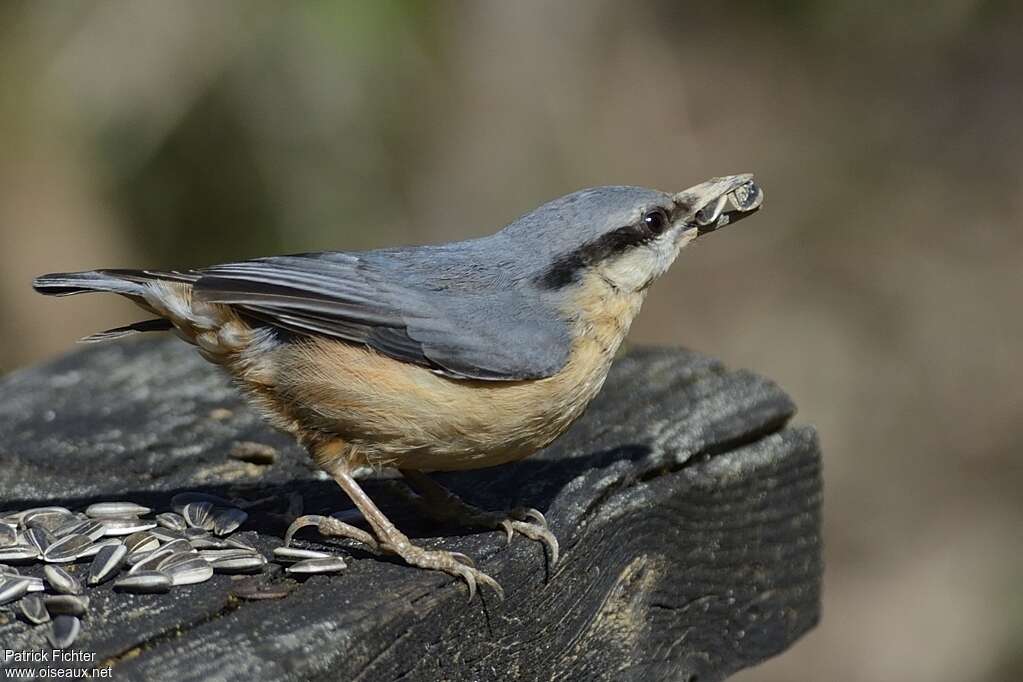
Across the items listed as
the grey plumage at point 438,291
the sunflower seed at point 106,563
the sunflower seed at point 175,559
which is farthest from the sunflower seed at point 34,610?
the grey plumage at point 438,291

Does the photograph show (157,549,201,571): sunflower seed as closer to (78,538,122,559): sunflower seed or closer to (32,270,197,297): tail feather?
(78,538,122,559): sunflower seed

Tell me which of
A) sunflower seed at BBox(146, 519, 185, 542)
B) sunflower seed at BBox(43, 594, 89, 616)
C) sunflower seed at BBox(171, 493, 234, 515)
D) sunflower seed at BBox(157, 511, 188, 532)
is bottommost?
sunflower seed at BBox(43, 594, 89, 616)

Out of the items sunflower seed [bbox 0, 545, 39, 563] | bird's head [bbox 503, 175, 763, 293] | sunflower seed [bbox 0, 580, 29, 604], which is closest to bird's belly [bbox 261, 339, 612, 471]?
bird's head [bbox 503, 175, 763, 293]

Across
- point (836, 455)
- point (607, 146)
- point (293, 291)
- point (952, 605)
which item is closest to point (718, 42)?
point (607, 146)

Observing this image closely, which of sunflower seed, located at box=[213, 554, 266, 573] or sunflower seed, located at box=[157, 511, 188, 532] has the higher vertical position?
sunflower seed, located at box=[157, 511, 188, 532]

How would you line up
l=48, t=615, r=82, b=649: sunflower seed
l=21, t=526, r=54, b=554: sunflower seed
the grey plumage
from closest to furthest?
l=48, t=615, r=82, b=649: sunflower seed → l=21, t=526, r=54, b=554: sunflower seed → the grey plumage

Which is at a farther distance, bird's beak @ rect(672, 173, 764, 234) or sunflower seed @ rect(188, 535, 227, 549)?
bird's beak @ rect(672, 173, 764, 234)

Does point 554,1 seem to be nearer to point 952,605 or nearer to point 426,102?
point 426,102
